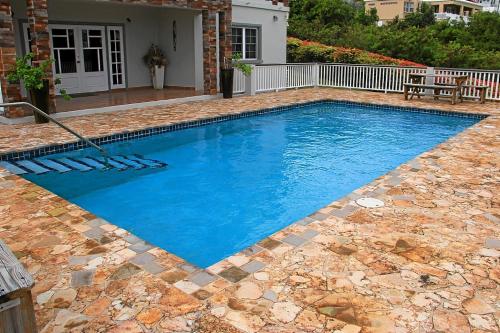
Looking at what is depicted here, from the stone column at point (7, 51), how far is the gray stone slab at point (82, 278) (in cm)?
642

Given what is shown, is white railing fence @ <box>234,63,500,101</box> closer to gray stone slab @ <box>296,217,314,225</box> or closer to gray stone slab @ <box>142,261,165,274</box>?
gray stone slab @ <box>296,217,314,225</box>

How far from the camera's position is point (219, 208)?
530cm

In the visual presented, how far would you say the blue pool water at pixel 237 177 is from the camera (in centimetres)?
475

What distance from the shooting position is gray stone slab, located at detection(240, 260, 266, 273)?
10.4ft

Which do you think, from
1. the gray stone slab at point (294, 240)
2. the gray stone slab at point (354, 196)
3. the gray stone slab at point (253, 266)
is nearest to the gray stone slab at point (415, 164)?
Answer: the gray stone slab at point (354, 196)

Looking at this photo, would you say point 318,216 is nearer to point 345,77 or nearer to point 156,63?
point 156,63

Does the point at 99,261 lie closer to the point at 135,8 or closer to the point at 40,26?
the point at 40,26

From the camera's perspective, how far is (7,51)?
26.3 ft

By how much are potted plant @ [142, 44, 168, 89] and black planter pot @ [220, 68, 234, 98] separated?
7.60 feet

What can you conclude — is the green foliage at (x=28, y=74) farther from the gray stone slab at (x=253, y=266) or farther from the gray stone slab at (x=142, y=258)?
the gray stone slab at (x=253, y=266)

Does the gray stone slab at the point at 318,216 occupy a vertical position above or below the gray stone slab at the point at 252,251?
above

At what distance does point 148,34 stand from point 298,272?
1223 centimetres

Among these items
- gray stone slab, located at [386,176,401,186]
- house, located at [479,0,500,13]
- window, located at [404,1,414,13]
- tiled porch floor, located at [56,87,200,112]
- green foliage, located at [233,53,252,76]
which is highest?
house, located at [479,0,500,13]

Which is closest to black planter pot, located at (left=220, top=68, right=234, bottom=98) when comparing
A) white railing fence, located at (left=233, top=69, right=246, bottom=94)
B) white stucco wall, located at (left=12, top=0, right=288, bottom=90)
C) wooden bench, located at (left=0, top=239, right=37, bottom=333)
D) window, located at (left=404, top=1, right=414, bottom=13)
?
white railing fence, located at (left=233, top=69, right=246, bottom=94)
